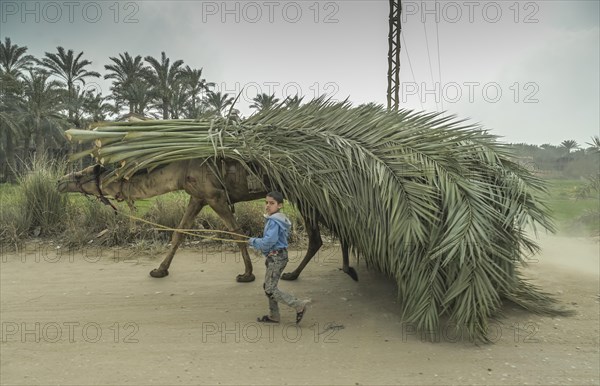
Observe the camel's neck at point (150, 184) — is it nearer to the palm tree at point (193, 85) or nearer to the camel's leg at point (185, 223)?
the camel's leg at point (185, 223)

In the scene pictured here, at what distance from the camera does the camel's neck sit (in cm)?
511

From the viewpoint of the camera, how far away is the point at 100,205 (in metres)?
8.24

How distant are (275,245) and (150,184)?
77.0 inches

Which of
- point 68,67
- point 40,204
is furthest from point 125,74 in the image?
point 40,204

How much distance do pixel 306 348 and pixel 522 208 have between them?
8.13ft

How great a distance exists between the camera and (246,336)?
13.6ft

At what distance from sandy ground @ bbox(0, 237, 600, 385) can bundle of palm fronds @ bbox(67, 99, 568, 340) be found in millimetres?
358

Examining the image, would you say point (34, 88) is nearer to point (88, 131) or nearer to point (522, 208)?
point (88, 131)

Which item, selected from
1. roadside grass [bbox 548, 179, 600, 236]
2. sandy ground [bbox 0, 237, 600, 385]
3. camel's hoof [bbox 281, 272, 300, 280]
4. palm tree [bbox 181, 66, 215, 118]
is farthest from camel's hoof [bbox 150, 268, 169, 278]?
palm tree [bbox 181, 66, 215, 118]

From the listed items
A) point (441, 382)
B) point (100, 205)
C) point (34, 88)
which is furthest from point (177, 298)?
point (34, 88)

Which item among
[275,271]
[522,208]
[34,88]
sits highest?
[34,88]

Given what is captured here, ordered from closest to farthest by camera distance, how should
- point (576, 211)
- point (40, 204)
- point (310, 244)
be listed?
1. point (310, 244)
2. point (40, 204)
3. point (576, 211)

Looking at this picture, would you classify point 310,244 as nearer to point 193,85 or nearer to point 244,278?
point 244,278

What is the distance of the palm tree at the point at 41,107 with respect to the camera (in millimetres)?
28156
